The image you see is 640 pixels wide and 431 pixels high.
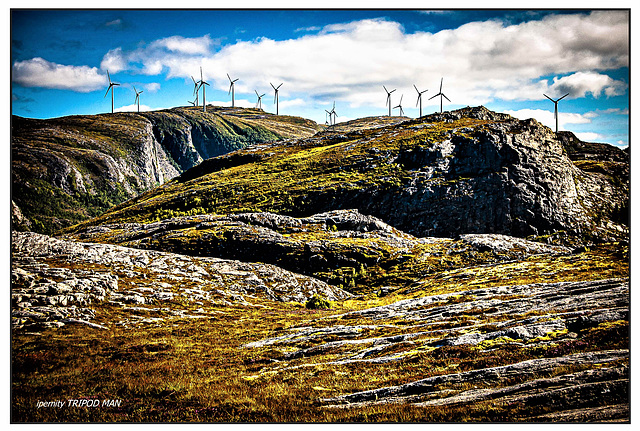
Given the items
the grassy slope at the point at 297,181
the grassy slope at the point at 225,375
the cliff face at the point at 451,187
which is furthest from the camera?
the grassy slope at the point at 297,181

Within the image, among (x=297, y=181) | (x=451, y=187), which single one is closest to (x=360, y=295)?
(x=451, y=187)

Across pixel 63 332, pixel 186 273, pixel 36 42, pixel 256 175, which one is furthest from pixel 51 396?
pixel 256 175

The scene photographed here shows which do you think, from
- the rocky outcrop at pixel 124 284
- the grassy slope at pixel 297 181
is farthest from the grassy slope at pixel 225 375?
the grassy slope at pixel 297 181

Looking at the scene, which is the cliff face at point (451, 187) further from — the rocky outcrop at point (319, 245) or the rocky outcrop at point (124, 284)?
the rocky outcrop at point (124, 284)

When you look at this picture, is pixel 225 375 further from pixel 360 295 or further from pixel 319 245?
pixel 319 245

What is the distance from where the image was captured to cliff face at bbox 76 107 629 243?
72250mm

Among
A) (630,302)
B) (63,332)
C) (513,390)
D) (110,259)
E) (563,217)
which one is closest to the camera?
(513,390)

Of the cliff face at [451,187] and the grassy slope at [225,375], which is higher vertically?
the cliff face at [451,187]

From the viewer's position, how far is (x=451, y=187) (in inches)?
3081

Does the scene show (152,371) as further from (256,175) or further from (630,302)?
(256,175)

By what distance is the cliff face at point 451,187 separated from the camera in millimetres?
72250

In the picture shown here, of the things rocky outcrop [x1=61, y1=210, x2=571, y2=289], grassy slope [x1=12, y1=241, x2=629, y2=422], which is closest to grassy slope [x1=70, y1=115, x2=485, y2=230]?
rocky outcrop [x1=61, y1=210, x2=571, y2=289]
